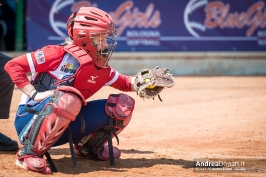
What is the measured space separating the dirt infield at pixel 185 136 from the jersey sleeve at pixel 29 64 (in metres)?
0.75

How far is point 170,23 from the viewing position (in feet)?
41.0

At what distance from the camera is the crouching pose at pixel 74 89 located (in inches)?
173

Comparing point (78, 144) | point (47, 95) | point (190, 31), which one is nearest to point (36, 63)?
point (47, 95)

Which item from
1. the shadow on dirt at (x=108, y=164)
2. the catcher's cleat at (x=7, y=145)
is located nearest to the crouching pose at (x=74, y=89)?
the shadow on dirt at (x=108, y=164)

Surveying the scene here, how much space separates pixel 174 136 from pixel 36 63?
8.07ft

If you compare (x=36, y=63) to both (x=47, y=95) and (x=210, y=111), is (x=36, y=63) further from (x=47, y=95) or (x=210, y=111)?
(x=210, y=111)

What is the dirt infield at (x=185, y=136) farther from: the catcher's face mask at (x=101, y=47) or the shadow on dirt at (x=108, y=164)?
the catcher's face mask at (x=101, y=47)

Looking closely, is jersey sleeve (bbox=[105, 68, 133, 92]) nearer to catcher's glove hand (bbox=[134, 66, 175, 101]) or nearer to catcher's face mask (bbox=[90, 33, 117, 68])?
catcher's glove hand (bbox=[134, 66, 175, 101])

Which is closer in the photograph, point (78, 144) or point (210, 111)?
point (78, 144)

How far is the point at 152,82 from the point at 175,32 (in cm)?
784

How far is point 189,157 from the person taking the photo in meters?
5.35

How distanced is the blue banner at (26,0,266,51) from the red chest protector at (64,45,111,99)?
7.61 meters

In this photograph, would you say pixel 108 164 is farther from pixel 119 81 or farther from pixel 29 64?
pixel 29 64

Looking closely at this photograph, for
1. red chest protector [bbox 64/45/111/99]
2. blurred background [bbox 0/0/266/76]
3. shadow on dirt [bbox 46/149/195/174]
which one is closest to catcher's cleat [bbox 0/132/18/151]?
shadow on dirt [bbox 46/149/195/174]
